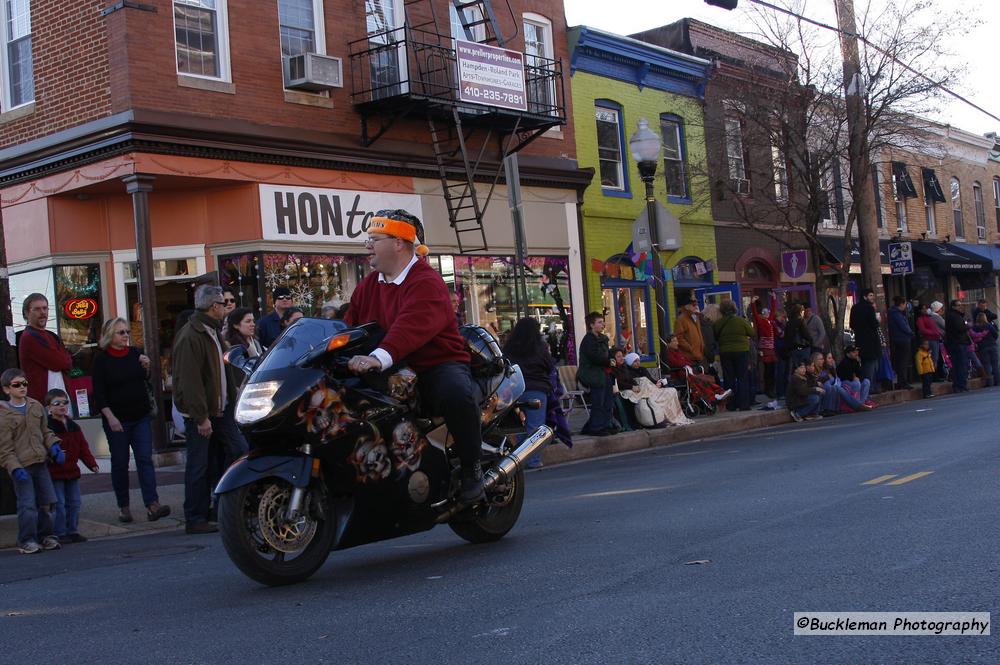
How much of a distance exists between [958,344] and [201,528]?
60.4 feet

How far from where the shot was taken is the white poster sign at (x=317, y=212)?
1698 cm

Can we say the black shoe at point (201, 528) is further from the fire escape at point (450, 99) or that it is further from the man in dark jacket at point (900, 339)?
the man in dark jacket at point (900, 339)

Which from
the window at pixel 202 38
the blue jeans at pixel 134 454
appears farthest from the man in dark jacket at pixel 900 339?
the blue jeans at pixel 134 454

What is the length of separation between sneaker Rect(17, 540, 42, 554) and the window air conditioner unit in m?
9.83

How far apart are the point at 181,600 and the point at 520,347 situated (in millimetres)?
7733

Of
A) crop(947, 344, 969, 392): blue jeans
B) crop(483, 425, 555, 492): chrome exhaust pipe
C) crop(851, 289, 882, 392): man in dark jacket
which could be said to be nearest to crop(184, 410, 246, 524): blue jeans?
crop(483, 425, 555, 492): chrome exhaust pipe

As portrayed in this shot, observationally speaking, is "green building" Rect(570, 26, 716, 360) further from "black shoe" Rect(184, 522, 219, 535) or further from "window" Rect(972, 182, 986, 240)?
"window" Rect(972, 182, 986, 240)

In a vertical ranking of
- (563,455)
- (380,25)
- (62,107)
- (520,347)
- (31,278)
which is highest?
(380,25)

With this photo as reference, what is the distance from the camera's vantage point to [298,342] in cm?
585

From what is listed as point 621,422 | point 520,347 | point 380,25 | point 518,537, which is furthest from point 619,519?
point 380,25

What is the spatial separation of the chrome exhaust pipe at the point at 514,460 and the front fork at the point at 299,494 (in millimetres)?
1221

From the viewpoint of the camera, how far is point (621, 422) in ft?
53.2

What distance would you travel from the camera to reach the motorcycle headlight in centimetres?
562

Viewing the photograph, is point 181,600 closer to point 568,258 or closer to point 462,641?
point 462,641
